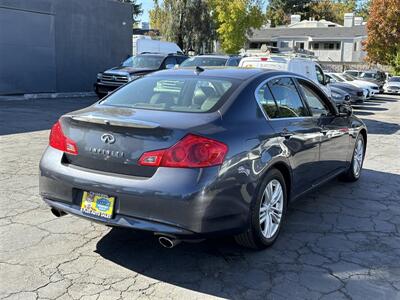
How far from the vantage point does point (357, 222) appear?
5266 mm

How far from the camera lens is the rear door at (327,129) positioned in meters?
5.50

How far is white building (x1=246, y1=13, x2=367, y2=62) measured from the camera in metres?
54.8

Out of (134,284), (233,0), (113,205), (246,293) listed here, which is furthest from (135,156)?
(233,0)

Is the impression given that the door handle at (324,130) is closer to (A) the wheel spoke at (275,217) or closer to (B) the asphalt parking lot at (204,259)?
(B) the asphalt parking lot at (204,259)

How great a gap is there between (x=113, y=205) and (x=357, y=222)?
9.32 ft

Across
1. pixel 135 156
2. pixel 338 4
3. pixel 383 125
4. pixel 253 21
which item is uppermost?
pixel 338 4

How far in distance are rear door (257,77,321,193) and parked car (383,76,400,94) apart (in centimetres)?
2791

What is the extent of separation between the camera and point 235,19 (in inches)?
1633

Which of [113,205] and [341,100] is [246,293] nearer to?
[113,205]

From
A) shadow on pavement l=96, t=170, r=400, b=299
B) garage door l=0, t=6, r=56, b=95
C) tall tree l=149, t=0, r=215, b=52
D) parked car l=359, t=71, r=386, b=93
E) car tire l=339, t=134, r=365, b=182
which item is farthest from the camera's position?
tall tree l=149, t=0, r=215, b=52

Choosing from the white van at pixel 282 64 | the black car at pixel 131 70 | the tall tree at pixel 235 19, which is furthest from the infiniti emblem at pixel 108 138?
the tall tree at pixel 235 19

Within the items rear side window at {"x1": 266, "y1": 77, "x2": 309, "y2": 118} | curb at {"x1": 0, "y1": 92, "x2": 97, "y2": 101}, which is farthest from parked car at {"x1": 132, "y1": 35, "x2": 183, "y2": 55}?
rear side window at {"x1": 266, "y1": 77, "x2": 309, "y2": 118}

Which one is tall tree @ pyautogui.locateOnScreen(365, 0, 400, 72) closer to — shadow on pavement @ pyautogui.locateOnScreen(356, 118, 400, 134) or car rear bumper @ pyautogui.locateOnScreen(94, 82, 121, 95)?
shadow on pavement @ pyautogui.locateOnScreen(356, 118, 400, 134)

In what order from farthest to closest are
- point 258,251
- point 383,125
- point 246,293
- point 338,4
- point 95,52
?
1. point 338,4
2. point 95,52
3. point 383,125
4. point 258,251
5. point 246,293
